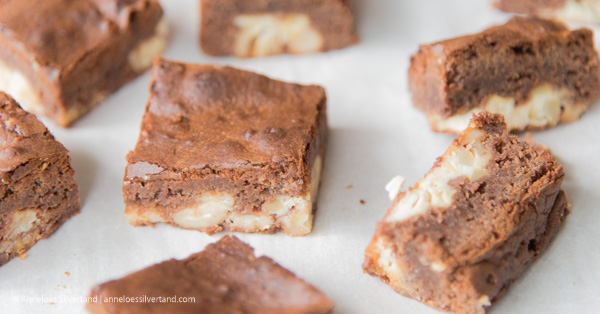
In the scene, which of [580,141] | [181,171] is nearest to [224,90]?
[181,171]

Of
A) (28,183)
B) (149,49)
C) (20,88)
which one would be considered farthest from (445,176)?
(20,88)

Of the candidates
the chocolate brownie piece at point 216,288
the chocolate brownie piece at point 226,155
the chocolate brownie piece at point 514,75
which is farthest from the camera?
the chocolate brownie piece at point 514,75

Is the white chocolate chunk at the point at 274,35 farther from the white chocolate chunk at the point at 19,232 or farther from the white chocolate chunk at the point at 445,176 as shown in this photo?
the white chocolate chunk at the point at 19,232

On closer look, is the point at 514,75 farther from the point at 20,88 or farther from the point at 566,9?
the point at 20,88

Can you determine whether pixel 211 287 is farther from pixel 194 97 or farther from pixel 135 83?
pixel 135 83

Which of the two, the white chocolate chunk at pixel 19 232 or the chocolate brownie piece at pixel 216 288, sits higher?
the chocolate brownie piece at pixel 216 288

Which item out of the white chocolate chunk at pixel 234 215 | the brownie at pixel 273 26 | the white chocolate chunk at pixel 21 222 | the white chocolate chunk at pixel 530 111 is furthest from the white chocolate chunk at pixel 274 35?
the white chocolate chunk at pixel 21 222
